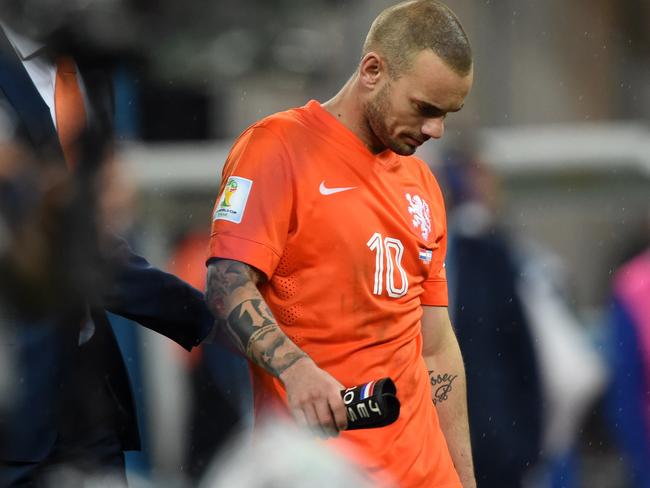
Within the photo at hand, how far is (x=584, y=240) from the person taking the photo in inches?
252

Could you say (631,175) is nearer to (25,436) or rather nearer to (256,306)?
(256,306)

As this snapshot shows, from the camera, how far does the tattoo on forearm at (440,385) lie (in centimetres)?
342

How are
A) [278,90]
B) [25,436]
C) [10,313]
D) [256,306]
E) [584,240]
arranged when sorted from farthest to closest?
[584,240] < [256,306] < [25,436] < [278,90] < [10,313]

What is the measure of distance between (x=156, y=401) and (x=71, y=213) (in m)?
2.83

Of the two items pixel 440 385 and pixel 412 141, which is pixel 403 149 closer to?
pixel 412 141

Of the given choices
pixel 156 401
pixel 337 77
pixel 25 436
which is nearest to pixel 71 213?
pixel 337 77

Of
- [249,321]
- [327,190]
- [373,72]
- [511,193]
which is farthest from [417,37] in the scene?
[511,193]

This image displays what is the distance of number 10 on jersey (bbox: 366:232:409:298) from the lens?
303 centimetres

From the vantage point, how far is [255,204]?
286cm

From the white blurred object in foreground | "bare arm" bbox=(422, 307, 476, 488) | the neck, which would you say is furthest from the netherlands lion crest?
the white blurred object in foreground

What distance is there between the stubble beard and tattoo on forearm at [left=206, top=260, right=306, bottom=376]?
45 cm

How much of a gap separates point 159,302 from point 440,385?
81 centimetres

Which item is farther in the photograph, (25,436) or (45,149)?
(25,436)

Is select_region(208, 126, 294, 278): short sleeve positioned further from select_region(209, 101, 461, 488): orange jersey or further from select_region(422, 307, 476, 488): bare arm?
select_region(422, 307, 476, 488): bare arm
